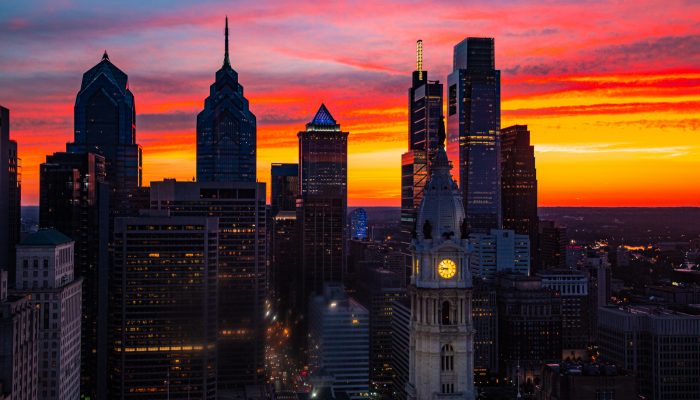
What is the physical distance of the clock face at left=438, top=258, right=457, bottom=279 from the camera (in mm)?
70062

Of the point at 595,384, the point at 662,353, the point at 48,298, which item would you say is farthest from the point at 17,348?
the point at 662,353

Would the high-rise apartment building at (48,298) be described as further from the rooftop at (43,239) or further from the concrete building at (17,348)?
the concrete building at (17,348)

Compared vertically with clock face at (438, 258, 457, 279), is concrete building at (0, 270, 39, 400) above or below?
below

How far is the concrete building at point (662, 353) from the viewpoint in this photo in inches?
7101

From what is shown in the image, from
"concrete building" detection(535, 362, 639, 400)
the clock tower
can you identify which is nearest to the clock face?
the clock tower

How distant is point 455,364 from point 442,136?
20893 mm

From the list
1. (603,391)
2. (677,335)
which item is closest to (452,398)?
(603,391)

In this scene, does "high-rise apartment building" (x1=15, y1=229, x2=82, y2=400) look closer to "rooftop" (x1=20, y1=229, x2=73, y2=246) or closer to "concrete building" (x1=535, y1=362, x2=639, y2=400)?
"rooftop" (x1=20, y1=229, x2=73, y2=246)

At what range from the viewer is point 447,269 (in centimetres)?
7019

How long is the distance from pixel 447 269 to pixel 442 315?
12.9 feet

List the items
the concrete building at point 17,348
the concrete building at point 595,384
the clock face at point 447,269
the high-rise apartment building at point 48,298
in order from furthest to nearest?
1. the high-rise apartment building at point 48,298
2. the concrete building at point 595,384
3. the concrete building at point 17,348
4. the clock face at point 447,269

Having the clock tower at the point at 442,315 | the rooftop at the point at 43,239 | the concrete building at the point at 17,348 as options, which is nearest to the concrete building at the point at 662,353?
the rooftop at the point at 43,239

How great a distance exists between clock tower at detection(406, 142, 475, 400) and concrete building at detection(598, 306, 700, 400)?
121 meters

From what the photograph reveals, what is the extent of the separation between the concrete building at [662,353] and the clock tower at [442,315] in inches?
4768
